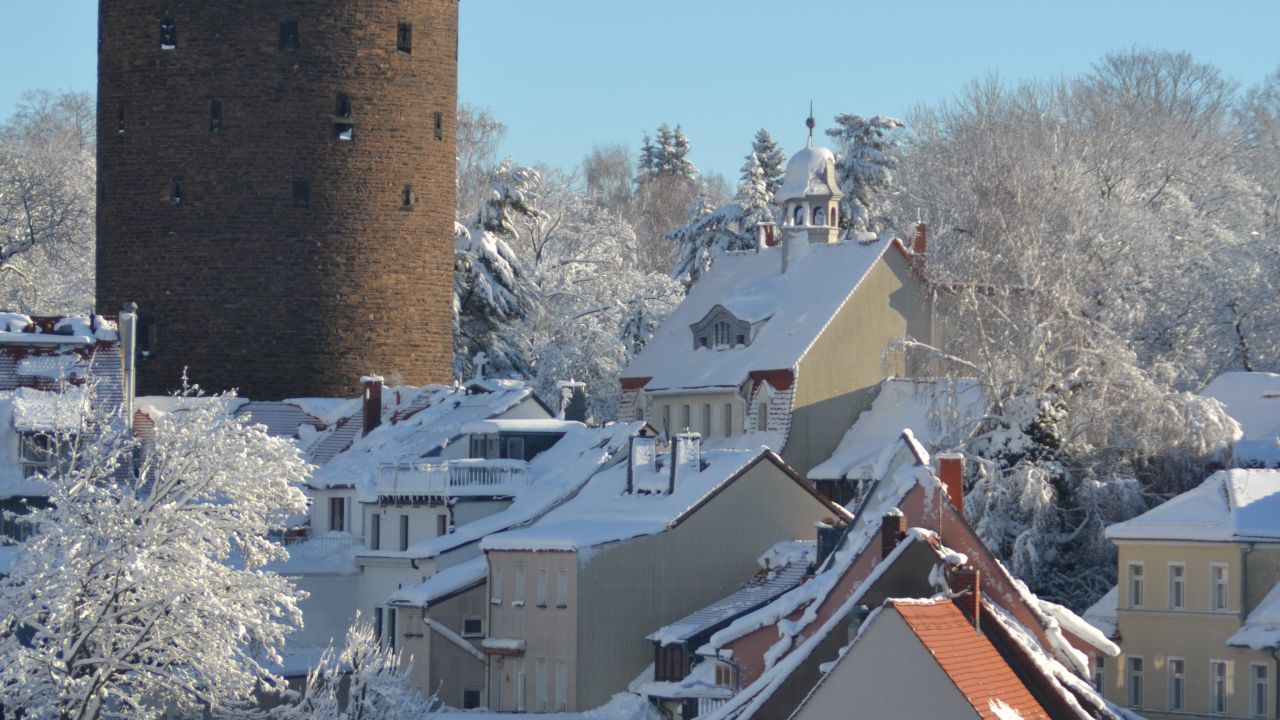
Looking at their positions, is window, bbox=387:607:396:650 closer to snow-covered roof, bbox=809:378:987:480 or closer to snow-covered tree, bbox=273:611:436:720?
snow-covered tree, bbox=273:611:436:720

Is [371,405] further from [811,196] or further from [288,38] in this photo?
[811,196]

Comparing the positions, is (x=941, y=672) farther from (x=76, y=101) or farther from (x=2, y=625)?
(x=76, y=101)

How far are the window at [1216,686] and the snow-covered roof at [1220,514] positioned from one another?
6.73ft

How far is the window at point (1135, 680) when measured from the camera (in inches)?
1730

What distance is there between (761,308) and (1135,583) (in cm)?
1578

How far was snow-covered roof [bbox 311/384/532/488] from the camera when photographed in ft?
175

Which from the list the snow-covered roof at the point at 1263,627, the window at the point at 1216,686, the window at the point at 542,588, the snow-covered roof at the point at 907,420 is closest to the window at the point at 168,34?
the snow-covered roof at the point at 907,420

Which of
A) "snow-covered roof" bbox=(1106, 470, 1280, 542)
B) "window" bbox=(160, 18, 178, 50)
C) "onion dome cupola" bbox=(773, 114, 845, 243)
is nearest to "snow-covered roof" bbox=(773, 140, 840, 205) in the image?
"onion dome cupola" bbox=(773, 114, 845, 243)

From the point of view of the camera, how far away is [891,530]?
1220 inches

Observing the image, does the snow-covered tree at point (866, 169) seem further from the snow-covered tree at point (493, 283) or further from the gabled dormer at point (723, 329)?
the gabled dormer at point (723, 329)

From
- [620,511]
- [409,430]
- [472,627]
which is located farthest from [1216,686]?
[409,430]

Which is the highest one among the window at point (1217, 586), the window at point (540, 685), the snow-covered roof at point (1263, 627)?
the window at point (1217, 586)

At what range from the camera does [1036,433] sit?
48.5 m

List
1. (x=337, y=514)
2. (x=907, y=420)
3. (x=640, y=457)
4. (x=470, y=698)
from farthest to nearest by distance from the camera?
(x=337, y=514)
(x=907, y=420)
(x=640, y=457)
(x=470, y=698)
